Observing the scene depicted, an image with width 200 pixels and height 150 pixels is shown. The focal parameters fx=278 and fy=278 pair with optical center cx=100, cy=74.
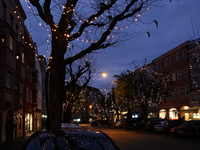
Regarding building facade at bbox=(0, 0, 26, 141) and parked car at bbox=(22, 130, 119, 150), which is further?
building facade at bbox=(0, 0, 26, 141)

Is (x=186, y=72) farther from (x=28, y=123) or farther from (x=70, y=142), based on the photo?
(x=70, y=142)

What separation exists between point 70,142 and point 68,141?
0.14 feet

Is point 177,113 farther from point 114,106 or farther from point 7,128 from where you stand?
point 7,128

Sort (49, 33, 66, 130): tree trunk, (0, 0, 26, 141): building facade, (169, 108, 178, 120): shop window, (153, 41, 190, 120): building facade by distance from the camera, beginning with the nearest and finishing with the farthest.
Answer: (49, 33, 66, 130): tree trunk
(0, 0, 26, 141): building facade
(153, 41, 190, 120): building facade
(169, 108, 178, 120): shop window

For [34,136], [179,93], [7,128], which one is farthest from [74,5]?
[179,93]

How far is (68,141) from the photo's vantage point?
15.1 ft

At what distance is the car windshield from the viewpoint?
175 inches

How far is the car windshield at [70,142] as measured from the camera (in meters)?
4.45

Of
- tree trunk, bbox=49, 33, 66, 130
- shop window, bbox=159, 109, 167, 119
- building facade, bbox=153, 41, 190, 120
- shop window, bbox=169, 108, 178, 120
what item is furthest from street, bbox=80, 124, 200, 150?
shop window, bbox=159, 109, 167, 119

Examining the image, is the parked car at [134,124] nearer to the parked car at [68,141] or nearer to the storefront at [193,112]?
the storefront at [193,112]

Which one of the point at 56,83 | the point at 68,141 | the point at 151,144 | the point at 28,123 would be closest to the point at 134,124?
the point at 28,123

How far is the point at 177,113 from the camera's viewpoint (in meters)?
46.0

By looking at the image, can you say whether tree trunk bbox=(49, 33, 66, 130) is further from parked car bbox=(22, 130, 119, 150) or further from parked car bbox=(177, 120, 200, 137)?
parked car bbox=(177, 120, 200, 137)

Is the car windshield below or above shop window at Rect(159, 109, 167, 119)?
above
